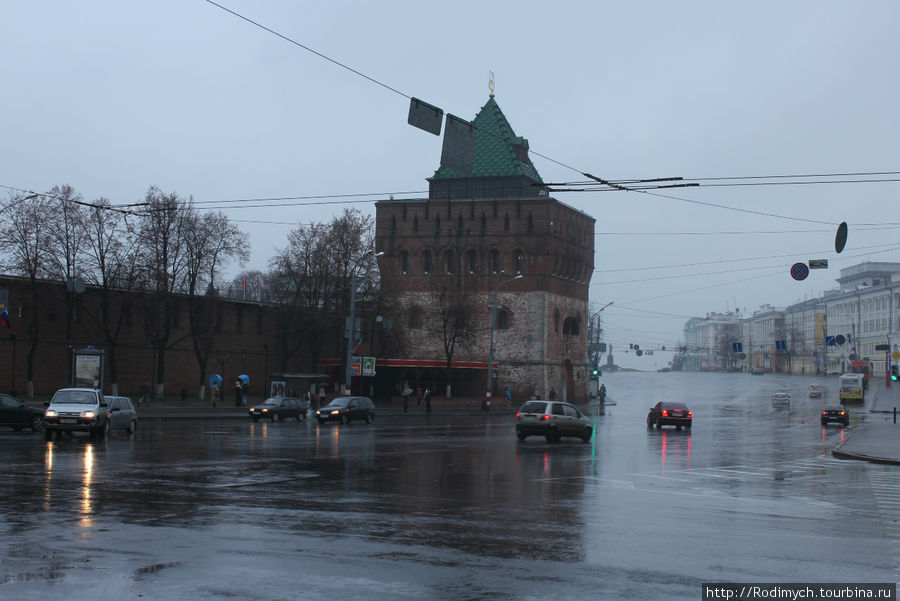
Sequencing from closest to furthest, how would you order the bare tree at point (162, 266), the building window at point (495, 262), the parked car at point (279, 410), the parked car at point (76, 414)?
the parked car at point (76, 414) → the parked car at point (279, 410) → the bare tree at point (162, 266) → the building window at point (495, 262)

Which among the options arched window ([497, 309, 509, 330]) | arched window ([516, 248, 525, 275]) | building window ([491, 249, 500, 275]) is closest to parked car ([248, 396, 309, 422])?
arched window ([497, 309, 509, 330])

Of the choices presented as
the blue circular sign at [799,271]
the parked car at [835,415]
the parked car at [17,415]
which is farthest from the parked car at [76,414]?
the parked car at [835,415]

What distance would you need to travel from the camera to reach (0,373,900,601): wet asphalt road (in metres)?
8.35

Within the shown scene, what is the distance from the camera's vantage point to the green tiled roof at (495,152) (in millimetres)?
83438

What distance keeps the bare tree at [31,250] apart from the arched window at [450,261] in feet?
121

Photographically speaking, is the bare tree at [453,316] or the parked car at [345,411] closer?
the parked car at [345,411]

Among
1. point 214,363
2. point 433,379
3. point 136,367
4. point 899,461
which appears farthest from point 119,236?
point 899,461

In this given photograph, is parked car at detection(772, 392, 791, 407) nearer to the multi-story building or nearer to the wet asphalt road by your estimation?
the multi-story building

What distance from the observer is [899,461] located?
25109 millimetres

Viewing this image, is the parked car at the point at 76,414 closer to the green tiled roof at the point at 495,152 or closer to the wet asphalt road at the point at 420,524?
the wet asphalt road at the point at 420,524

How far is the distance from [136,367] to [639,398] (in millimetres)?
58786

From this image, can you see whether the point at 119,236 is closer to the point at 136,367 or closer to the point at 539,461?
the point at 136,367

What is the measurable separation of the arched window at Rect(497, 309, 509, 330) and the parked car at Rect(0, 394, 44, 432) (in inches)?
2119

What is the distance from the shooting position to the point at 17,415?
32188mm
